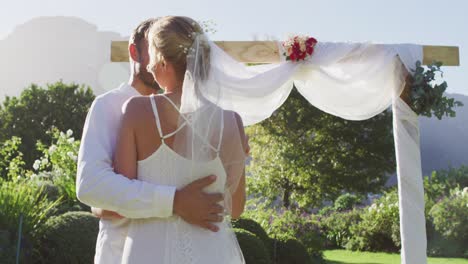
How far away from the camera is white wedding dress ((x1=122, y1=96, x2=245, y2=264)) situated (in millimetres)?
1817

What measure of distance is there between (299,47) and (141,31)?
9.57 feet

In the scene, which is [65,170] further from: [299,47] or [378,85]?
[378,85]

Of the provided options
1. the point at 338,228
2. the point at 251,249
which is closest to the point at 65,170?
the point at 251,249

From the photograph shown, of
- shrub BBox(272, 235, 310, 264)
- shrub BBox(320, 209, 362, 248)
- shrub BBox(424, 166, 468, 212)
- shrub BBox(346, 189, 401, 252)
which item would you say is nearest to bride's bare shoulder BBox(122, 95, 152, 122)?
shrub BBox(272, 235, 310, 264)

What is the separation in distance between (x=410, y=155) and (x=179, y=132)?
11.6ft

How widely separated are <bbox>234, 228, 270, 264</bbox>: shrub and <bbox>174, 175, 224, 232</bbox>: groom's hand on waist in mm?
4764

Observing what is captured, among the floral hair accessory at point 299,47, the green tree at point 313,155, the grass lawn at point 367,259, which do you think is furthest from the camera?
the green tree at point 313,155

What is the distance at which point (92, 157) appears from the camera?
1794 millimetres

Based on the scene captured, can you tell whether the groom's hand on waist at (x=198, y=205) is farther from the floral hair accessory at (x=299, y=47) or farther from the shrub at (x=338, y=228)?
the shrub at (x=338, y=228)

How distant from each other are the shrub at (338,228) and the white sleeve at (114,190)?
12.2 m

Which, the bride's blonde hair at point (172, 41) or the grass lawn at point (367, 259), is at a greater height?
the bride's blonde hair at point (172, 41)

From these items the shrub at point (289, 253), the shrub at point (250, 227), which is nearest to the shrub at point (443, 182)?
the shrub at point (289, 253)

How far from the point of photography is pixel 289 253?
8188mm

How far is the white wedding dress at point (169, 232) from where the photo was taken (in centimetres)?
182
